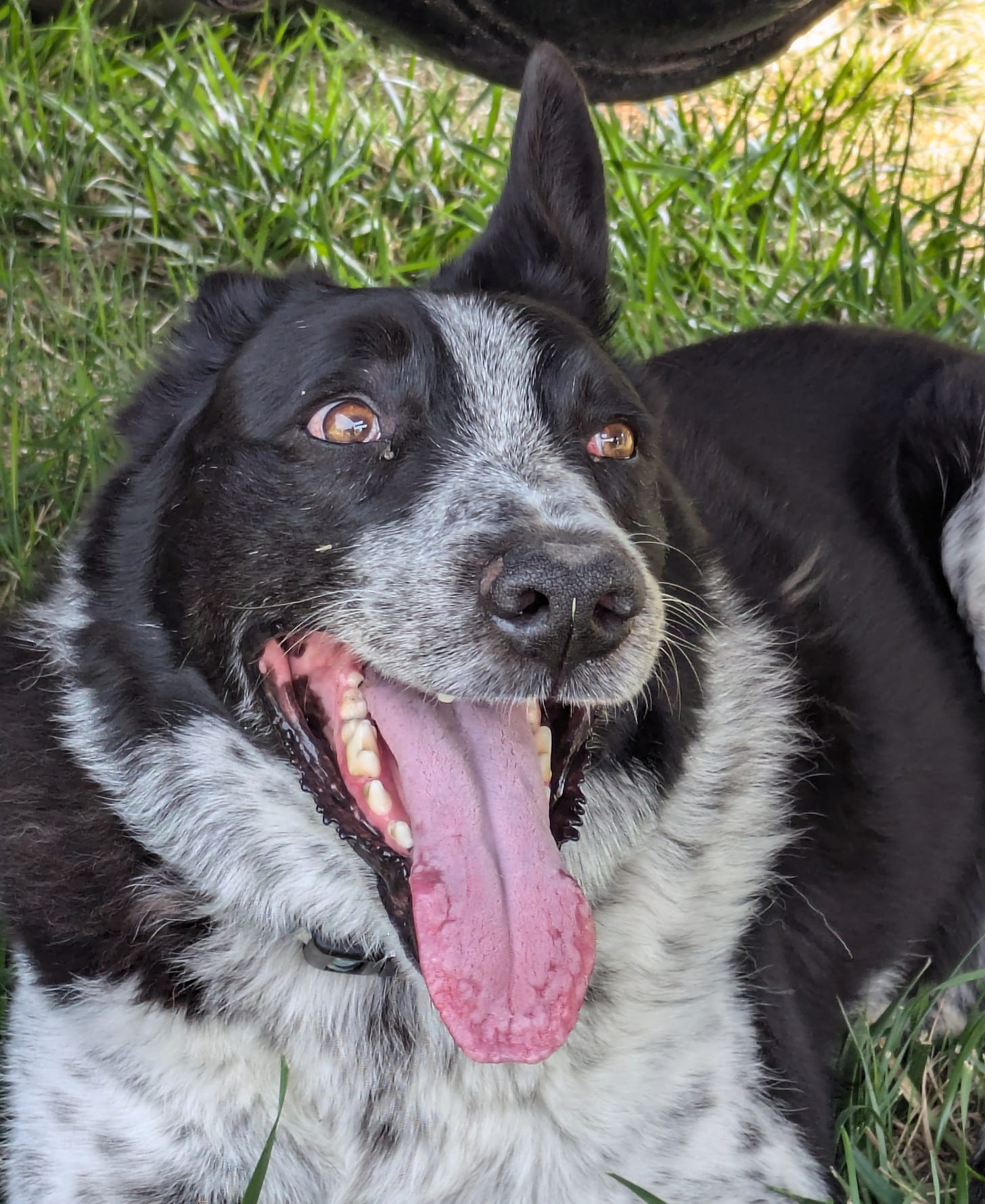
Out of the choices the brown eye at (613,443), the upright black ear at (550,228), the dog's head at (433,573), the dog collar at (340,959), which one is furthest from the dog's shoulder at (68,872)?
the upright black ear at (550,228)

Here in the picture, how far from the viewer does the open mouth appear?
211 cm

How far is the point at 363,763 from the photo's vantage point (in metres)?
2.21

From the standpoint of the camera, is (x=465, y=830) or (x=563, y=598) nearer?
(x=563, y=598)

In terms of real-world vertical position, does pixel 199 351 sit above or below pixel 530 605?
above

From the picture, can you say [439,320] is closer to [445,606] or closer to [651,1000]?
[445,606]

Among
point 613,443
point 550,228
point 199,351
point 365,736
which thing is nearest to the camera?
point 365,736

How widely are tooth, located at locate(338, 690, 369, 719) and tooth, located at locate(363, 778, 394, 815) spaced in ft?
0.46

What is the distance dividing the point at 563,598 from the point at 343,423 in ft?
1.76

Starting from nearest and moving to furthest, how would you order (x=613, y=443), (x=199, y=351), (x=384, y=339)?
(x=384, y=339) → (x=613, y=443) → (x=199, y=351)

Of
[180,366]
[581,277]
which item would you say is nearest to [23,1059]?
[180,366]

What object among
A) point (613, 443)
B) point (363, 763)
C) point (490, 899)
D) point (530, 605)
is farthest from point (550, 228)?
point (490, 899)

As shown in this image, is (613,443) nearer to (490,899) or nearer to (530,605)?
(530,605)

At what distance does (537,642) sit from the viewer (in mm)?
2080

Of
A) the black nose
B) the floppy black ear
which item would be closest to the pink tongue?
the black nose
